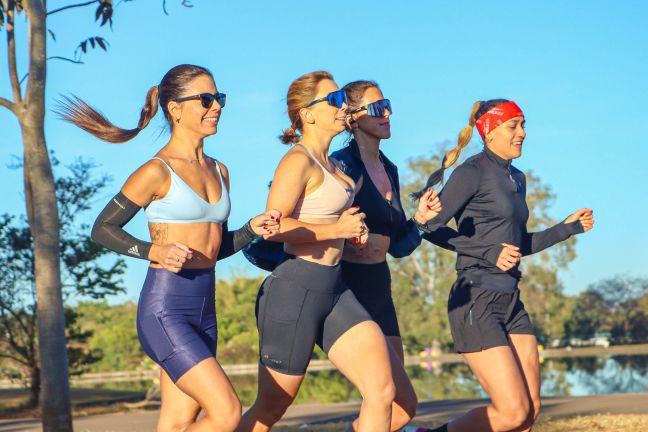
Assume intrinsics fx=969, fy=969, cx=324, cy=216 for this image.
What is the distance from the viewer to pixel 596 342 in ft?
165

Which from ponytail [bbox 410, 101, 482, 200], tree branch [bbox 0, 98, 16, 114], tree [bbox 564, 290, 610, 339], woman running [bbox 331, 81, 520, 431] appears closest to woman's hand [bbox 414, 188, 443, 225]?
woman running [bbox 331, 81, 520, 431]

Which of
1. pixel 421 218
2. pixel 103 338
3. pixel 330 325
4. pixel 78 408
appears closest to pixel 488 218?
pixel 421 218

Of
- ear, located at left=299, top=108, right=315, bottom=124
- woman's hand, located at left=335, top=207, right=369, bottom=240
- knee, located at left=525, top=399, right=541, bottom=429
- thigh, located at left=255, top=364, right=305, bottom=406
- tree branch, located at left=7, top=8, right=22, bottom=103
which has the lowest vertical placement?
knee, located at left=525, top=399, right=541, bottom=429

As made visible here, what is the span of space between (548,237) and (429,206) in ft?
3.67

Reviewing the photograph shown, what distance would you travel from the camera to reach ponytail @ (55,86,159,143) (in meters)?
5.68

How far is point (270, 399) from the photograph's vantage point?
5.33m

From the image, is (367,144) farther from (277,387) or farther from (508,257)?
(277,387)

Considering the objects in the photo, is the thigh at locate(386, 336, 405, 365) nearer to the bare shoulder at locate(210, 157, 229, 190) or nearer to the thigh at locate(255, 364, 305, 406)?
the thigh at locate(255, 364, 305, 406)

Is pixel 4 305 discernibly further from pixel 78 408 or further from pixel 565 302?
pixel 565 302

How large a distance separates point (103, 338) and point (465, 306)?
46.1 metres

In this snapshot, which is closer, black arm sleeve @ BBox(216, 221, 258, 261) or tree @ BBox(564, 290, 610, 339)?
black arm sleeve @ BBox(216, 221, 258, 261)

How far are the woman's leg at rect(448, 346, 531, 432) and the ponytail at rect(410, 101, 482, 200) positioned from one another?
1.14m

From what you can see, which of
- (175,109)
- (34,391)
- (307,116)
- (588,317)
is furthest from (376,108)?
(588,317)

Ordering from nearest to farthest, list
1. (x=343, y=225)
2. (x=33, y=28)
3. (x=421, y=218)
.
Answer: (x=343, y=225), (x=421, y=218), (x=33, y=28)
